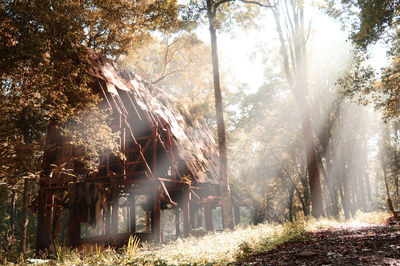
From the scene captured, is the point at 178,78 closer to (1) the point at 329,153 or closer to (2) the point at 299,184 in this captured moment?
(1) the point at 329,153

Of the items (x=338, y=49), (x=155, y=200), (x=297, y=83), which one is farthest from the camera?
(x=338, y=49)

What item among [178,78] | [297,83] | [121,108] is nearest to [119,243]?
[121,108]

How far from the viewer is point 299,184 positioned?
31578 millimetres

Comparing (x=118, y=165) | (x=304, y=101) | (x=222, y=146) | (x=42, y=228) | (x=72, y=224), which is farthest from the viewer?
(x=304, y=101)

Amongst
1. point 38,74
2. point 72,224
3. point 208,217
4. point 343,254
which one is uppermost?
point 38,74

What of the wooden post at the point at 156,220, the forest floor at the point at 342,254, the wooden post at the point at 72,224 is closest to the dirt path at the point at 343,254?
the forest floor at the point at 342,254

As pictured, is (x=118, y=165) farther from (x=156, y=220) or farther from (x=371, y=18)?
(x=371, y=18)

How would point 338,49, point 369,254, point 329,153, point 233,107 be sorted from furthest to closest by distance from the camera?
point 233,107, point 329,153, point 338,49, point 369,254

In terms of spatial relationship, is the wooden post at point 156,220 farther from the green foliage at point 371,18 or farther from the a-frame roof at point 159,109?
the green foliage at point 371,18

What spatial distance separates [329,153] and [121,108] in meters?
18.4

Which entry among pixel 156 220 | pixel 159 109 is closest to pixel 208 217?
pixel 156 220

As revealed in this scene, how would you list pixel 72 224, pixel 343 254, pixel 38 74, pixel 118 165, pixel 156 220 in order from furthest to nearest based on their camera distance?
pixel 118 165 < pixel 156 220 < pixel 72 224 < pixel 38 74 < pixel 343 254

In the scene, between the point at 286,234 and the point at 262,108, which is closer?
the point at 286,234

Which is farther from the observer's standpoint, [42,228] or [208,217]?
[208,217]
